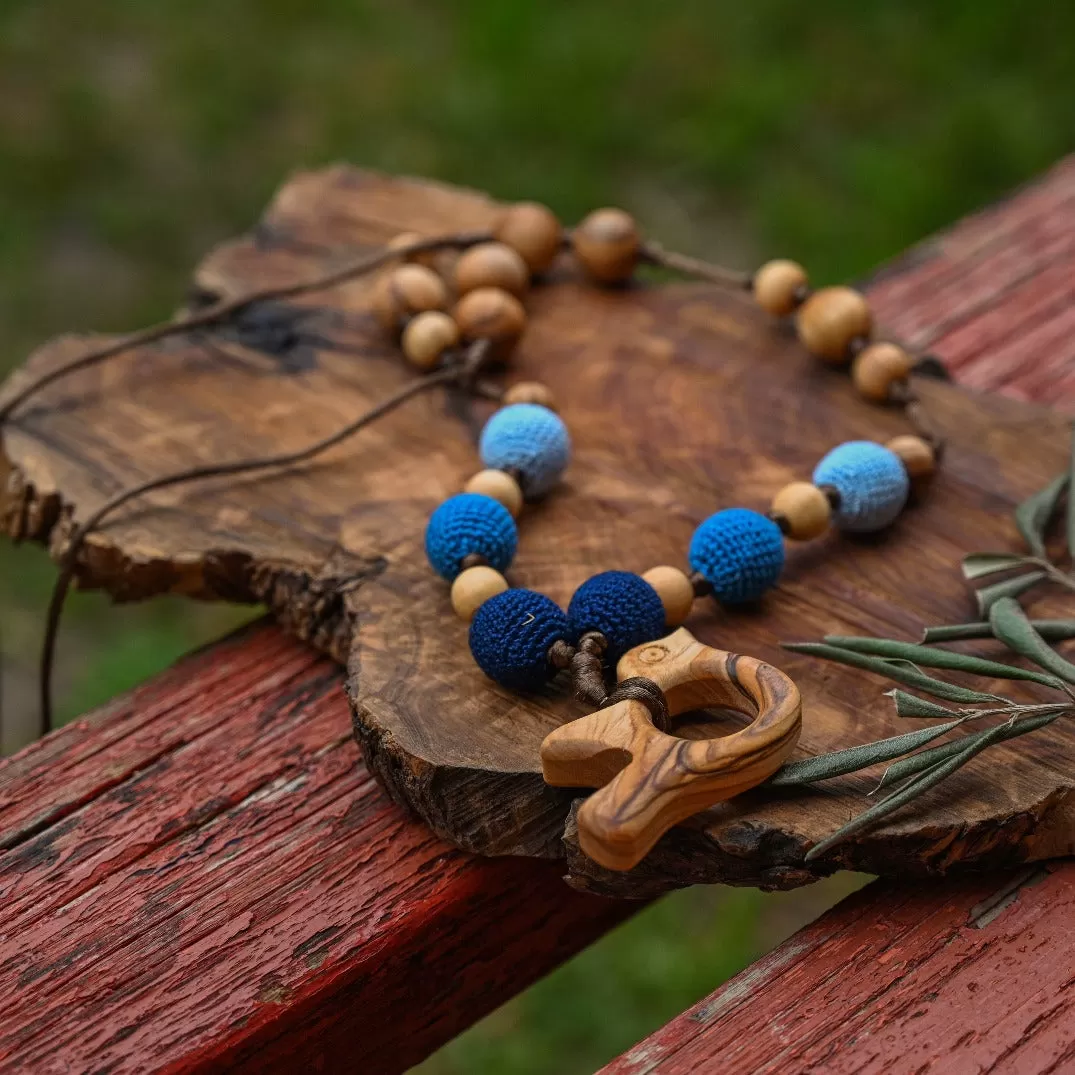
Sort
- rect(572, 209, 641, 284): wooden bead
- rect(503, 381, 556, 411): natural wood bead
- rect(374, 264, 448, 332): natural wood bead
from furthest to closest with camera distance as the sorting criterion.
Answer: rect(572, 209, 641, 284): wooden bead → rect(374, 264, 448, 332): natural wood bead → rect(503, 381, 556, 411): natural wood bead

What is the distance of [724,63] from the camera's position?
3.35 metres

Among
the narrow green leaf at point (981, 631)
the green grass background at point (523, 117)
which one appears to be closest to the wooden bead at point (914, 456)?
the narrow green leaf at point (981, 631)

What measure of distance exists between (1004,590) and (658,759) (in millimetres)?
435

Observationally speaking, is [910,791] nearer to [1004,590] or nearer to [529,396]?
[1004,590]

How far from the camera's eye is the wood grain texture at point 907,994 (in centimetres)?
92

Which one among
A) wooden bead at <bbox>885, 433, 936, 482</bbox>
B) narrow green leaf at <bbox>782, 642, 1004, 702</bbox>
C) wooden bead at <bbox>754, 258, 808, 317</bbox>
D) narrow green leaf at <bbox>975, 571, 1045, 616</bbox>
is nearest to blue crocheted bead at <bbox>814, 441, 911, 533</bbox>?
wooden bead at <bbox>885, 433, 936, 482</bbox>

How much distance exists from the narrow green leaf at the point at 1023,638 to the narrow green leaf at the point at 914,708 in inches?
4.9

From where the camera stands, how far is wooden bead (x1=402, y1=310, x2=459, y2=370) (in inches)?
62.6

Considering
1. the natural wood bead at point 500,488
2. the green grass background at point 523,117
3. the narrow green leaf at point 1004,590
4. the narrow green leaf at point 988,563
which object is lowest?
the narrow green leaf at point 1004,590

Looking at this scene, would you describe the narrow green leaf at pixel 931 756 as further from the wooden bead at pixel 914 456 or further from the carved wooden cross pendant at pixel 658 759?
the wooden bead at pixel 914 456

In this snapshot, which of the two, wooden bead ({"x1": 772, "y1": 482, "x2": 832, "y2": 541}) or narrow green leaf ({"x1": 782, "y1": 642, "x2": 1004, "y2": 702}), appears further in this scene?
wooden bead ({"x1": 772, "y1": 482, "x2": 832, "y2": 541})

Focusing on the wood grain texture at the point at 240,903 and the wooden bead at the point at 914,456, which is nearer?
the wood grain texture at the point at 240,903

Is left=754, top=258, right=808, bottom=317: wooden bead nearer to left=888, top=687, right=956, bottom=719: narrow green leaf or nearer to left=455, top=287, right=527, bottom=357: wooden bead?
left=455, top=287, right=527, bottom=357: wooden bead

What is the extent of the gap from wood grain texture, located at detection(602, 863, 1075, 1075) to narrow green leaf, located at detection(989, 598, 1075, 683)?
0.16 m
